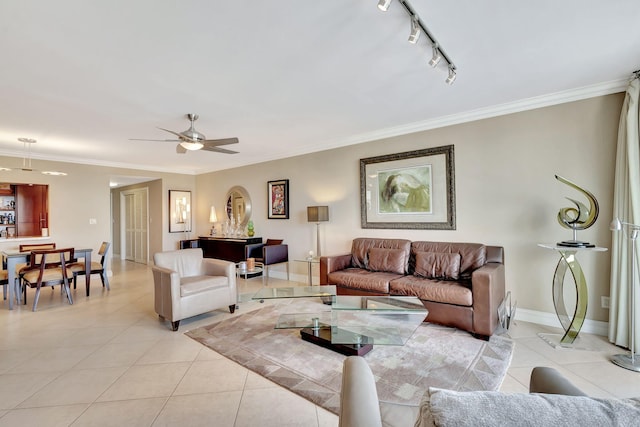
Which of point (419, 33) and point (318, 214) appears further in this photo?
point (318, 214)

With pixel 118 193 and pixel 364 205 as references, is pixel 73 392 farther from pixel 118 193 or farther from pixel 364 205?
pixel 118 193

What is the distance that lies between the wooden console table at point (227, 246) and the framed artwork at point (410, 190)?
2529mm

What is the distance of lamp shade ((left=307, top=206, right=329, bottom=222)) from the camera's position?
4.90m

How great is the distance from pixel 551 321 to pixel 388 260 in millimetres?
1853

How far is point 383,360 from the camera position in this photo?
2.50m

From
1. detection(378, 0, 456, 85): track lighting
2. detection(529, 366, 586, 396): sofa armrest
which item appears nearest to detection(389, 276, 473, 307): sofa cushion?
detection(529, 366, 586, 396): sofa armrest

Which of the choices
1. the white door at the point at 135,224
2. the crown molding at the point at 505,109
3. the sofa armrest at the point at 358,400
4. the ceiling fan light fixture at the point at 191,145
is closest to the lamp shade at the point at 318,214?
the crown molding at the point at 505,109

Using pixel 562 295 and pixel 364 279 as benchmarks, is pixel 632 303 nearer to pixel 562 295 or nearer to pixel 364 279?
pixel 562 295

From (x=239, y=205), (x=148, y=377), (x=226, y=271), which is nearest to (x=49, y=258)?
(x=226, y=271)

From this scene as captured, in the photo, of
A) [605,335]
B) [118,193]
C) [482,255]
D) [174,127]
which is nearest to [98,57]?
[174,127]

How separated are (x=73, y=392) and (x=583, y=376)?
12.3 ft

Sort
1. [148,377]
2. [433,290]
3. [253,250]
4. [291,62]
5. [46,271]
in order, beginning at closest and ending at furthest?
1. [148,377]
2. [291,62]
3. [433,290]
4. [46,271]
5. [253,250]

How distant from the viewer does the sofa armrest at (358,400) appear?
84cm

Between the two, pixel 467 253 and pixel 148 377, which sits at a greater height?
pixel 467 253
